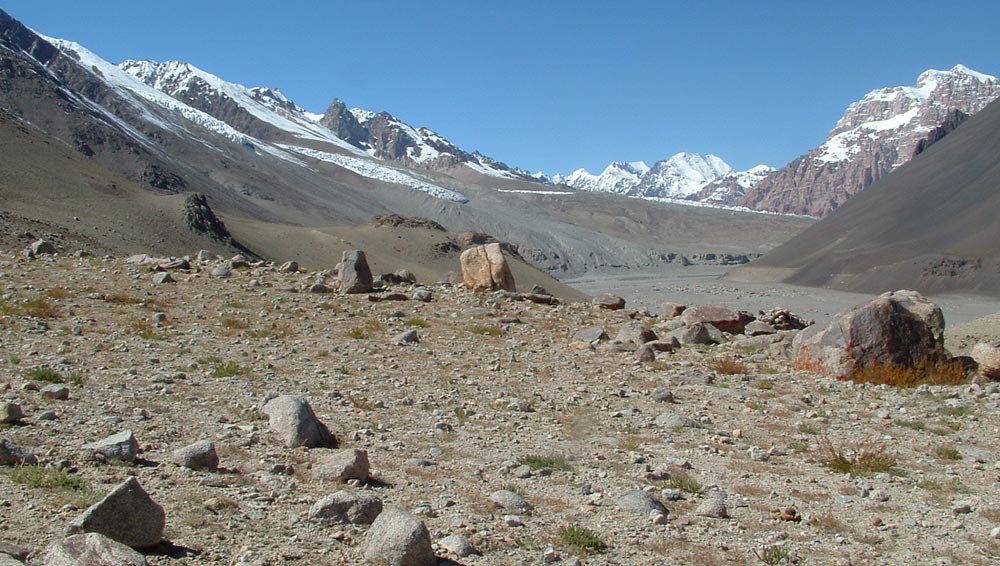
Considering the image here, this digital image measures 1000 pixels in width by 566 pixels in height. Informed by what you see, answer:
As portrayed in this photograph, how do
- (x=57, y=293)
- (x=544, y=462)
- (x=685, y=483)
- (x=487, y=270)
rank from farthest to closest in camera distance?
(x=487, y=270) < (x=57, y=293) < (x=544, y=462) < (x=685, y=483)

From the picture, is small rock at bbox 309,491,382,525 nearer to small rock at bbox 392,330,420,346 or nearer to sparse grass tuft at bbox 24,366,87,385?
sparse grass tuft at bbox 24,366,87,385

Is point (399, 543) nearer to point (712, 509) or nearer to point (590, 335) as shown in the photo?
point (712, 509)

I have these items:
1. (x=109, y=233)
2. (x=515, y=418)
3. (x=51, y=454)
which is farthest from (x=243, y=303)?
(x=109, y=233)

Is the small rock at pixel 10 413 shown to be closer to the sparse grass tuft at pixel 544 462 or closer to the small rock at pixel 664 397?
the sparse grass tuft at pixel 544 462

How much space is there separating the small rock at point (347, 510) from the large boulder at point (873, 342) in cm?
1108

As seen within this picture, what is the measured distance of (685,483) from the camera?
824cm

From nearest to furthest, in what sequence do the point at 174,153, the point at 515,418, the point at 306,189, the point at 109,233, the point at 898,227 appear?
the point at 515,418 → the point at 109,233 → the point at 898,227 → the point at 174,153 → the point at 306,189

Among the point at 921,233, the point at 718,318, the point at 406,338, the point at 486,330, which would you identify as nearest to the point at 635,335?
the point at 486,330

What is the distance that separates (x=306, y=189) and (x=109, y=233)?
140 metres

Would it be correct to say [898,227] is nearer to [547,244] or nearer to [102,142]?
[547,244]

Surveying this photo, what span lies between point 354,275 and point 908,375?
13088 mm

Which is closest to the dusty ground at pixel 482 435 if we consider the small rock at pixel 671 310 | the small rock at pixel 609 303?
the small rock at pixel 671 310

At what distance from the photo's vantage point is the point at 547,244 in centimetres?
19600

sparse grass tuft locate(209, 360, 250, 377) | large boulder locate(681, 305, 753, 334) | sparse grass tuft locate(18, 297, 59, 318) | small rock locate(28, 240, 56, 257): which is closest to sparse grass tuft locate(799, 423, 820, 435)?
sparse grass tuft locate(209, 360, 250, 377)
